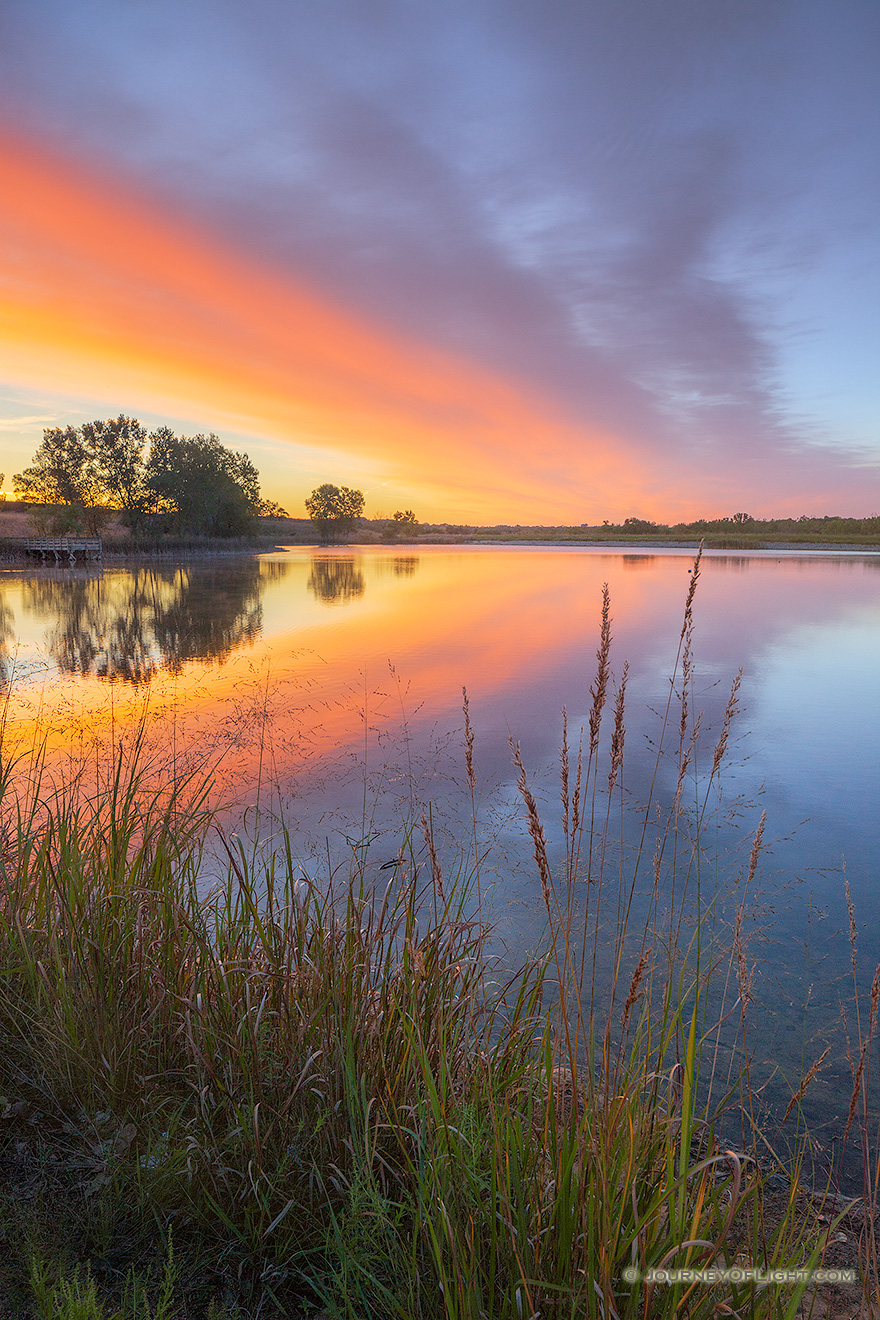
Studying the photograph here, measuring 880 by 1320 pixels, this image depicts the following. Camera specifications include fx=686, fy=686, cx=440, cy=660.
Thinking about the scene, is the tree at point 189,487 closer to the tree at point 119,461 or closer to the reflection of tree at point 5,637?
the tree at point 119,461

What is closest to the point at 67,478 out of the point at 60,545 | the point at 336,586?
the point at 60,545

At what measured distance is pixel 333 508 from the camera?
124812mm

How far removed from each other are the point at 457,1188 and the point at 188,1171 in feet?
2.92

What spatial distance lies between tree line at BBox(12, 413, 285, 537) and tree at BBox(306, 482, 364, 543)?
195ft

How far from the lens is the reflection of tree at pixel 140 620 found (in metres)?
12.9

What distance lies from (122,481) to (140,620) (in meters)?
47.4

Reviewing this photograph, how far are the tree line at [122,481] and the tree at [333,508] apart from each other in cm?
5929

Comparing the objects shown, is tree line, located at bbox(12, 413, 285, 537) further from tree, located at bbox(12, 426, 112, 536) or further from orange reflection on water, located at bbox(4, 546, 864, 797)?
orange reflection on water, located at bbox(4, 546, 864, 797)

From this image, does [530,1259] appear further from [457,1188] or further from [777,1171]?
[777,1171]

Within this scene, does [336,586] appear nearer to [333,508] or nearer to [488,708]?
[488,708]

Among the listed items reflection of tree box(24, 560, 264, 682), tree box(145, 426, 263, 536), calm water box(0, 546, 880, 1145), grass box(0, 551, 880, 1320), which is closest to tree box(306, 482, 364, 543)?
tree box(145, 426, 263, 536)

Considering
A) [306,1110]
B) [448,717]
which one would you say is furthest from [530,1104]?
[448,717]

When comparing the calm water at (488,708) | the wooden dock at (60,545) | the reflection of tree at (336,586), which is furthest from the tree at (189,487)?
the calm water at (488,708)

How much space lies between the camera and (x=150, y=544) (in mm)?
54312
